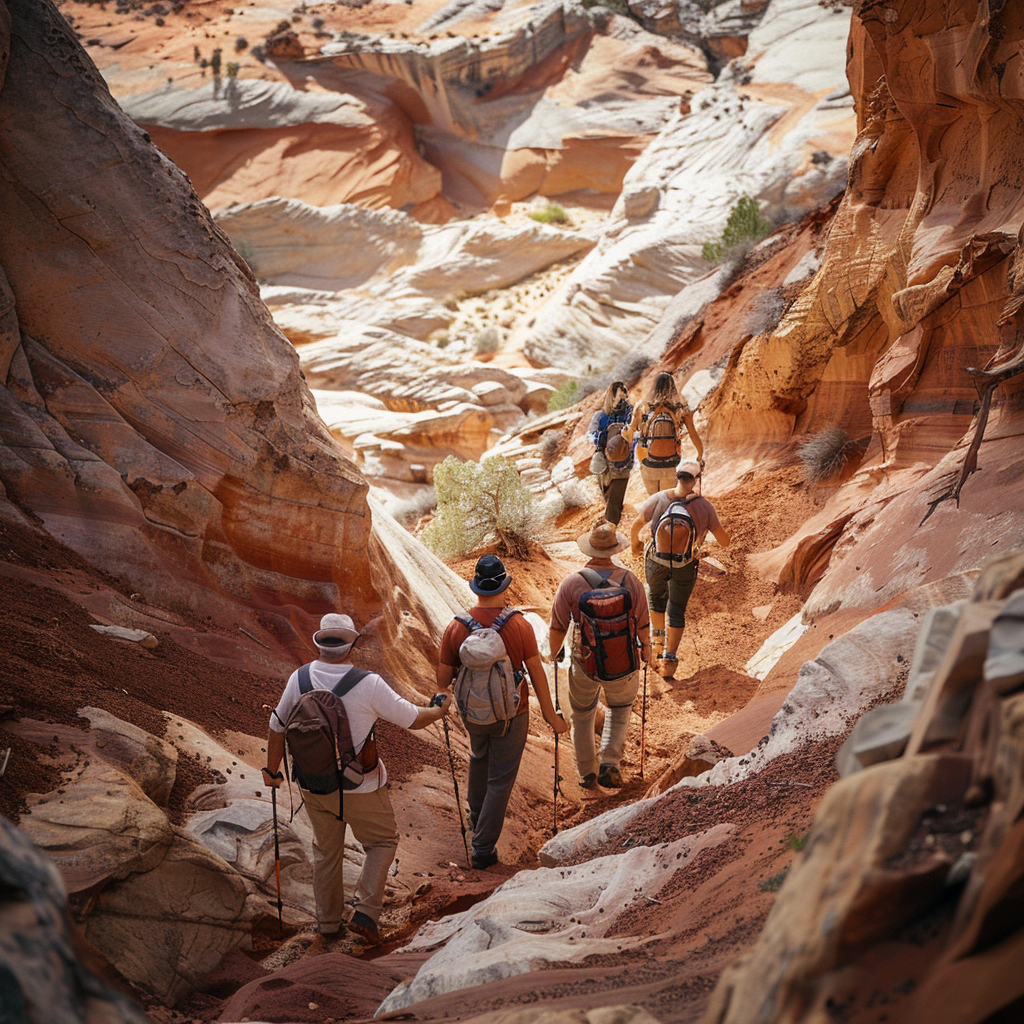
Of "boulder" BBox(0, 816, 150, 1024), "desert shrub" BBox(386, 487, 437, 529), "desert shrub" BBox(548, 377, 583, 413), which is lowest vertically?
"desert shrub" BBox(386, 487, 437, 529)

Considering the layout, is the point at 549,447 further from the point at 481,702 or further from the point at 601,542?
the point at 481,702

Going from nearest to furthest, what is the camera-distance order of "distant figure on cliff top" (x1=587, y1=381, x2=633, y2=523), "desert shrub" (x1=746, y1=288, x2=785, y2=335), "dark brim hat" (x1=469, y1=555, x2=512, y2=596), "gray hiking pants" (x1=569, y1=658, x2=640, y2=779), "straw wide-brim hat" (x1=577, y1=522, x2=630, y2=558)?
"dark brim hat" (x1=469, y1=555, x2=512, y2=596) → "straw wide-brim hat" (x1=577, y1=522, x2=630, y2=558) → "gray hiking pants" (x1=569, y1=658, x2=640, y2=779) → "distant figure on cliff top" (x1=587, y1=381, x2=633, y2=523) → "desert shrub" (x1=746, y1=288, x2=785, y2=335)

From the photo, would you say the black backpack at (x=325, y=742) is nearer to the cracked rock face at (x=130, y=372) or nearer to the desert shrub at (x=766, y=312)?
the cracked rock face at (x=130, y=372)

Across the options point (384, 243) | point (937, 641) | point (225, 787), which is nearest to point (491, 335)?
point (384, 243)

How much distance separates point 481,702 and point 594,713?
1569 mm

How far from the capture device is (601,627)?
5469mm

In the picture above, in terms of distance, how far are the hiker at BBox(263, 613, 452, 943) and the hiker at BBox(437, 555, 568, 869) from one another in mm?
510

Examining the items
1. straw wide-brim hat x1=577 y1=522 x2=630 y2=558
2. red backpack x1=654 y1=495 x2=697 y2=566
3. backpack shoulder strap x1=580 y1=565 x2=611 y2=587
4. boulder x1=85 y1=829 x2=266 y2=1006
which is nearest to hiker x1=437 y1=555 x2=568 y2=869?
backpack shoulder strap x1=580 y1=565 x2=611 y2=587

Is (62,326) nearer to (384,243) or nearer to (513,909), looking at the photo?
(513,909)

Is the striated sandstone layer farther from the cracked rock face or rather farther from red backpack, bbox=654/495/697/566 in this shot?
the cracked rock face

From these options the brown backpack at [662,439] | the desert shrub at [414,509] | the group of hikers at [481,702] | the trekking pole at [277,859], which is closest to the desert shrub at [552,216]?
the desert shrub at [414,509]

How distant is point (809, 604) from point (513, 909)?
4427 mm

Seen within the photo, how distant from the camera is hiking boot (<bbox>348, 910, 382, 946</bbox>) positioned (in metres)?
4.10

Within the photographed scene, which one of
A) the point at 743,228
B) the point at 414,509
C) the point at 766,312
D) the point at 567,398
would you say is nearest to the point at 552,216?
the point at 743,228
